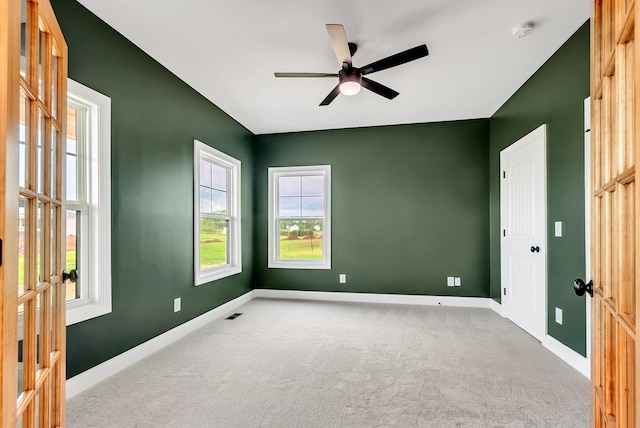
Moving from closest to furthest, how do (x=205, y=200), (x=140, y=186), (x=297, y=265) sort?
(x=140, y=186) → (x=205, y=200) → (x=297, y=265)

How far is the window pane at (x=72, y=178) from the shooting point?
2293 mm

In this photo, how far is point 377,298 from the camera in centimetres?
487

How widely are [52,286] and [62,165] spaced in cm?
52

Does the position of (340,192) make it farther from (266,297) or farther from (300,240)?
(266,297)

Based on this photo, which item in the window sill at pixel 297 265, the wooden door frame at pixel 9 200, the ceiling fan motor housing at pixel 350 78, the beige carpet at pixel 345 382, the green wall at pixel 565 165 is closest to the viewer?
the wooden door frame at pixel 9 200

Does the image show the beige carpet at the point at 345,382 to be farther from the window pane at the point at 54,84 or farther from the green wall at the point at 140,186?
the window pane at the point at 54,84

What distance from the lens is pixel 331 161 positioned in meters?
5.09

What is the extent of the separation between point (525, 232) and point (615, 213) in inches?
113

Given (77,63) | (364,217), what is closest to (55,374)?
(77,63)

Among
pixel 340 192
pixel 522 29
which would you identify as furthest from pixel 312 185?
pixel 522 29

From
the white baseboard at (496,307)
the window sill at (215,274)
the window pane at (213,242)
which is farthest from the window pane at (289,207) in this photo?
the white baseboard at (496,307)

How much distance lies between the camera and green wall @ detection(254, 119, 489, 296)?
183 inches

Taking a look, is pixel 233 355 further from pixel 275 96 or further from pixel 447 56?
pixel 447 56

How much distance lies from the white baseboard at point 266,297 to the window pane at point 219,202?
1209mm
